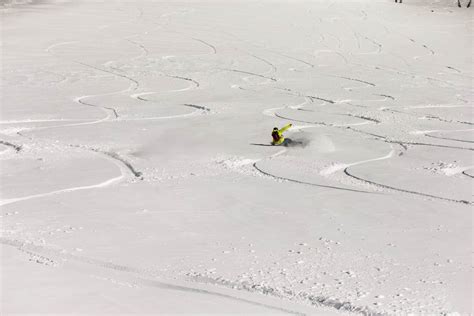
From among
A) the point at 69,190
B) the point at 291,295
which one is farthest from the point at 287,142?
the point at 291,295

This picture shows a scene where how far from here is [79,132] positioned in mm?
6934

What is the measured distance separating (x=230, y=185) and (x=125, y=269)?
174 cm

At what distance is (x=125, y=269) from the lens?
3506mm

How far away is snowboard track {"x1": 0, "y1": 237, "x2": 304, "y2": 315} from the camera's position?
323cm

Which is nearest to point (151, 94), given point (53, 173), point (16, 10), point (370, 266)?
point (53, 173)

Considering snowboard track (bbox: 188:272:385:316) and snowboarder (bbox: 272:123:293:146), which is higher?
snowboard track (bbox: 188:272:385:316)

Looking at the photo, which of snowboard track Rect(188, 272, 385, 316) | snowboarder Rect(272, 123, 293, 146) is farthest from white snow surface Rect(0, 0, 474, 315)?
snowboarder Rect(272, 123, 293, 146)

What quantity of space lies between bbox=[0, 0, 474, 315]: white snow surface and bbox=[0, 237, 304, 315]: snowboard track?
11 millimetres

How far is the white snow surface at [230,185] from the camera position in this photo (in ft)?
10.9

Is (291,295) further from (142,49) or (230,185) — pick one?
(142,49)

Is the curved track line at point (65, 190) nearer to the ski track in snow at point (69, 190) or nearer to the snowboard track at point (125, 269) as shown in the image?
the ski track in snow at point (69, 190)

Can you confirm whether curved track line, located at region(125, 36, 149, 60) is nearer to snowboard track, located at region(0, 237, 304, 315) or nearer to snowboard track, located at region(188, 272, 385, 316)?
snowboard track, located at region(0, 237, 304, 315)

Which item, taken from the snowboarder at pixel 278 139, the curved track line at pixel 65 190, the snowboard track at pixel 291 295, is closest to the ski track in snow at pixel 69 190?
the curved track line at pixel 65 190

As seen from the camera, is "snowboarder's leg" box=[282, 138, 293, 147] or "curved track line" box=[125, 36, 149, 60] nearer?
"snowboarder's leg" box=[282, 138, 293, 147]
